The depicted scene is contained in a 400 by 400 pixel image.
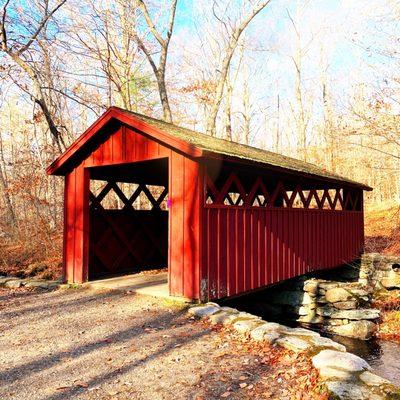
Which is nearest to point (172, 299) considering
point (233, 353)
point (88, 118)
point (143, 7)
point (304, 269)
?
point (233, 353)

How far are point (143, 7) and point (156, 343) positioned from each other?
54.0 feet

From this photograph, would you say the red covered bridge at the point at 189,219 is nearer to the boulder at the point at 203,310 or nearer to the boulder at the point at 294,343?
the boulder at the point at 203,310

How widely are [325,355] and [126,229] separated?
7.15 metres

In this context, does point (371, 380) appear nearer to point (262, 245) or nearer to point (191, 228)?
point (191, 228)

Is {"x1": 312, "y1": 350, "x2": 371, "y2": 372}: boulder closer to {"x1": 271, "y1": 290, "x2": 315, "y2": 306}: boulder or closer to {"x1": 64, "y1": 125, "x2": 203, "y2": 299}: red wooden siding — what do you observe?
{"x1": 64, "y1": 125, "x2": 203, "y2": 299}: red wooden siding

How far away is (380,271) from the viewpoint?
13430mm

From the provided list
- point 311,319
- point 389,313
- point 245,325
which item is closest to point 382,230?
point 389,313

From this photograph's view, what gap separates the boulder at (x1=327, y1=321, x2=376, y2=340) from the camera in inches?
363

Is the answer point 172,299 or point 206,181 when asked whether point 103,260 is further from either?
point 206,181

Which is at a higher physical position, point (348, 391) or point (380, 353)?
point (348, 391)

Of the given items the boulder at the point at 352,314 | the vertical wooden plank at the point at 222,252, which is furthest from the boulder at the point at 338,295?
the vertical wooden plank at the point at 222,252

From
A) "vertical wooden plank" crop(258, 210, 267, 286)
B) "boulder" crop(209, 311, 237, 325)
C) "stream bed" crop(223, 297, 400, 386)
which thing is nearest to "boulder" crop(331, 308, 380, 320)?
"stream bed" crop(223, 297, 400, 386)

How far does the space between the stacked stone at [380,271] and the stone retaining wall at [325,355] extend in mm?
8848

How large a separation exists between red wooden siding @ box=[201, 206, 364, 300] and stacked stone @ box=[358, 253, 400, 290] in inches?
73.6
